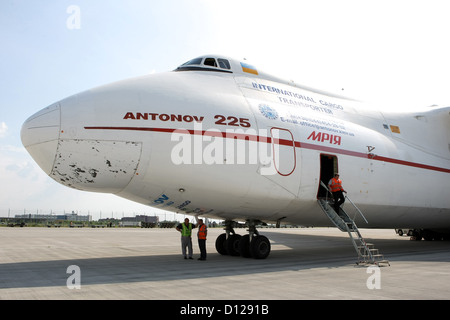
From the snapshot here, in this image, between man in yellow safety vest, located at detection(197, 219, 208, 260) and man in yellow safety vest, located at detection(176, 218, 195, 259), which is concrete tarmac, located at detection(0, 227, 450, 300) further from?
man in yellow safety vest, located at detection(176, 218, 195, 259)

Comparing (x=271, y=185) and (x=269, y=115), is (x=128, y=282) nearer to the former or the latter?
(x=271, y=185)

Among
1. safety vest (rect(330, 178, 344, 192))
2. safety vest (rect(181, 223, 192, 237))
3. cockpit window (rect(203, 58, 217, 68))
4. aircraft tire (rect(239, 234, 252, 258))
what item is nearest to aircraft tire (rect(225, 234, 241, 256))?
aircraft tire (rect(239, 234, 252, 258))

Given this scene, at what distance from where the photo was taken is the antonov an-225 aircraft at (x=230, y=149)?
8.82 m

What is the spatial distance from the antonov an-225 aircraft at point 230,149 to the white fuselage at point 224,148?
1.1 inches

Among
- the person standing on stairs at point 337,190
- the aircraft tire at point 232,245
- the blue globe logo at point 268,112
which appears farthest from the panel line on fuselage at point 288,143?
the aircraft tire at point 232,245

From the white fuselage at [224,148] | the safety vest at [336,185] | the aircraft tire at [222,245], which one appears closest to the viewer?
the white fuselage at [224,148]

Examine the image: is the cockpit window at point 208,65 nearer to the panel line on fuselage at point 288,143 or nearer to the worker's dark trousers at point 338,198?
the panel line on fuselage at point 288,143

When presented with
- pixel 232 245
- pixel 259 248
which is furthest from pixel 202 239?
pixel 259 248

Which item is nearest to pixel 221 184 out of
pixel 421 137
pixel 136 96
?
pixel 136 96

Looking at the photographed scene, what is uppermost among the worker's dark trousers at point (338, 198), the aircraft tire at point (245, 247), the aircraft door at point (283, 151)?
the aircraft door at point (283, 151)

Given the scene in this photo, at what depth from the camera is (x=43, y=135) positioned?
8562 millimetres

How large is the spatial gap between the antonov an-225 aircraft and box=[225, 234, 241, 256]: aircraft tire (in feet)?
0.11

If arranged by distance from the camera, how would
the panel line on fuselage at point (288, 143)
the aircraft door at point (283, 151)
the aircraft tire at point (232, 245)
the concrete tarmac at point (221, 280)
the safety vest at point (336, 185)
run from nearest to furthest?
the concrete tarmac at point (221, 280), the panel line on fuselage at point (288, 143), the aircraft door at point (283, 151), the safety vest at point (336, 185), the aircraft tire at point (232, 245)

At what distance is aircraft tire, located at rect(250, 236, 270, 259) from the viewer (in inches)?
450
